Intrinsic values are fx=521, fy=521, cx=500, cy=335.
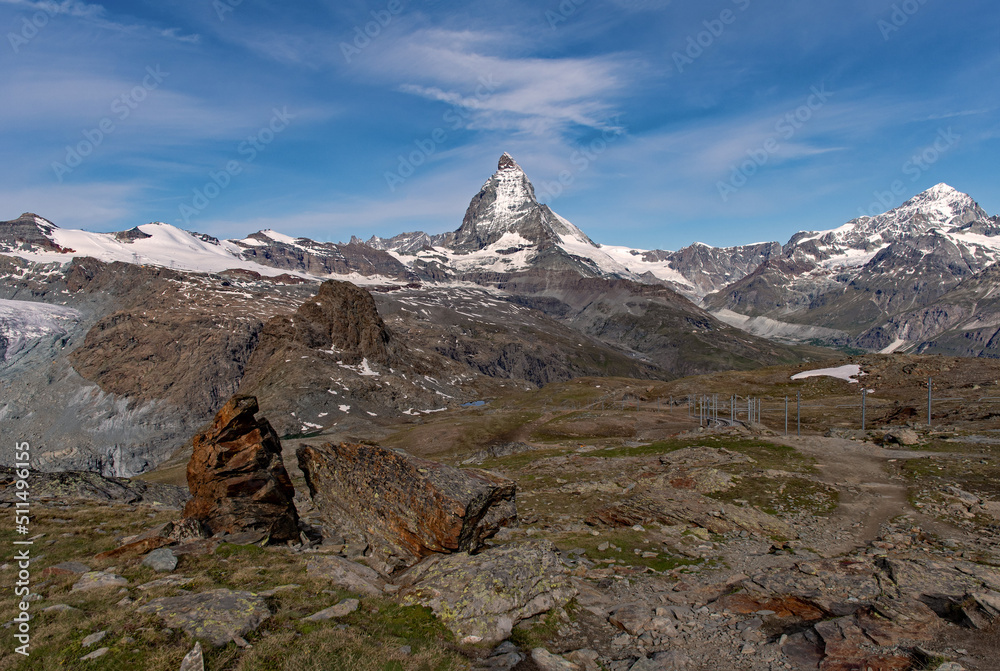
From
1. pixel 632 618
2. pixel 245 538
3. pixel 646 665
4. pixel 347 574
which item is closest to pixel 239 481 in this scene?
pixel 245 538

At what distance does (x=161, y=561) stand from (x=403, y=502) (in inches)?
337

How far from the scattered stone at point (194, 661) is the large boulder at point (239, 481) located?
11.5 m

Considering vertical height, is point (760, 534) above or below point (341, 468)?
below

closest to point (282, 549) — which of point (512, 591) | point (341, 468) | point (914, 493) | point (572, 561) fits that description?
point (341, 468)

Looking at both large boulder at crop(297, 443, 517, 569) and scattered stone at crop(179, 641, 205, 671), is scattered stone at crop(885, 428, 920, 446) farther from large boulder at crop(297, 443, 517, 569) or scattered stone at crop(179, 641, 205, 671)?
scattered stone at crop(179, 641, 205, 671)

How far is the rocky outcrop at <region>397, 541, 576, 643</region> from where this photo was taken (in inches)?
617

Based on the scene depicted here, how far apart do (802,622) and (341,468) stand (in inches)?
739

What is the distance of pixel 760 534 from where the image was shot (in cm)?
2566

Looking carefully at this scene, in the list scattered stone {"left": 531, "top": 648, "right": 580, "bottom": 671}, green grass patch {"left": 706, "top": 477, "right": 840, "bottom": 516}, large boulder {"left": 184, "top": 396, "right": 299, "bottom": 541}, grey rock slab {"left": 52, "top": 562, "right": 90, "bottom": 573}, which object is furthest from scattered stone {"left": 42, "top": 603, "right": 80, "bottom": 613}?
green grass patch {"left": 706, "top": 477, "right": 840, "bottom": 516}

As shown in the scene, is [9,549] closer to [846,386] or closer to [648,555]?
[648,555]

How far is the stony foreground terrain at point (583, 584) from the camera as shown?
42.9 ft

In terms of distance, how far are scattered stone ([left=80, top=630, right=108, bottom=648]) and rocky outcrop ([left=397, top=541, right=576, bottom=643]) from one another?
7790 millimetres

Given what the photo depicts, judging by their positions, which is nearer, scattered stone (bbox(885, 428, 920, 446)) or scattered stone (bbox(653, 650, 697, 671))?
scattered stone (bbox(653, 650, 697, 671))

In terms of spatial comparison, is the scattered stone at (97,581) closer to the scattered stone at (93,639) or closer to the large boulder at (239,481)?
the scattered stone at (93,639)
